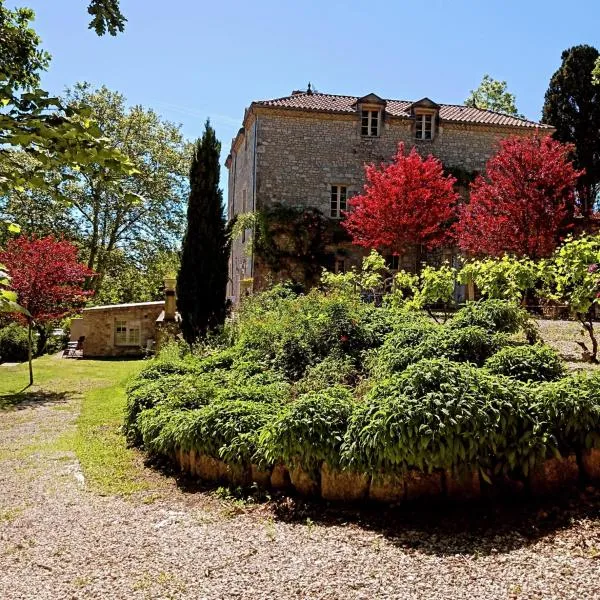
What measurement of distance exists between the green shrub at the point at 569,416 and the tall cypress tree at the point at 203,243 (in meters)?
9.36

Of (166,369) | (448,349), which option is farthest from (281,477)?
(166,369)

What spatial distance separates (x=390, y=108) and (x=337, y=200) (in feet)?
14.4

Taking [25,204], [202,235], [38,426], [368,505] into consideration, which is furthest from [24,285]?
[25,204]

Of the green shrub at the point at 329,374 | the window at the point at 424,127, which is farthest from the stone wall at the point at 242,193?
the green shrub at the point at 329,374

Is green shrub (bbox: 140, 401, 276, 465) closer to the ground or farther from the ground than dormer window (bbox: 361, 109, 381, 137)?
closer to the ground

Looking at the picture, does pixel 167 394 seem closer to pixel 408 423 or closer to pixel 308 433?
pixel 308 433

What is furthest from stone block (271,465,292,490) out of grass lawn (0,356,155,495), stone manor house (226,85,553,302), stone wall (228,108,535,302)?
Result: stone wall (228,108,535,302)

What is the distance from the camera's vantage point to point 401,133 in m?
21.0

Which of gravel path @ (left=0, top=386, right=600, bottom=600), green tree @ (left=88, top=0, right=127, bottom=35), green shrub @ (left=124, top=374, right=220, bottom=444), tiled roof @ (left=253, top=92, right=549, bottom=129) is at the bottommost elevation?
gravel path @ (left=0, top=386, right=600, bottom=600)

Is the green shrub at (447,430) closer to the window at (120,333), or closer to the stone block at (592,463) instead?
the stone block at (592,463)

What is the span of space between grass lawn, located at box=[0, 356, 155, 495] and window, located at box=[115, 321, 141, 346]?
62.7 inches

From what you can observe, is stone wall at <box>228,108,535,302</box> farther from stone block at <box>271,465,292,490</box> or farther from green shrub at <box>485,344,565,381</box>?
stone block at <box>271,465,292,490</box>

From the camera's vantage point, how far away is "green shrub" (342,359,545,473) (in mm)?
4434

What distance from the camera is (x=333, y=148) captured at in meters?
20.5
